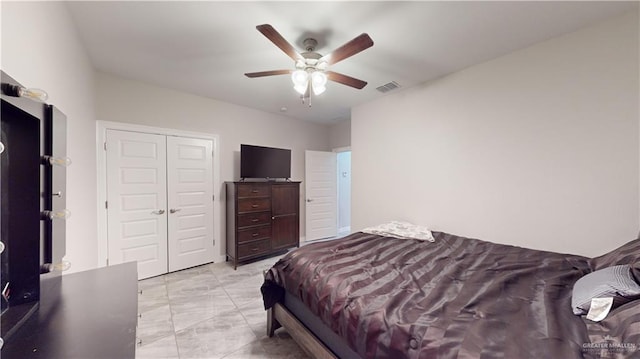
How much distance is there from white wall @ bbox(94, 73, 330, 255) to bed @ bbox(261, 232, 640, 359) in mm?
2630

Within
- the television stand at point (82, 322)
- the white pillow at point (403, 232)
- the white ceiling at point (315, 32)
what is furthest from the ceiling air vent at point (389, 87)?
the television stand at point (82, 322)

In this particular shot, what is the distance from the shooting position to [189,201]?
3539 mm

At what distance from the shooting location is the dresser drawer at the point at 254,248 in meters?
3.60

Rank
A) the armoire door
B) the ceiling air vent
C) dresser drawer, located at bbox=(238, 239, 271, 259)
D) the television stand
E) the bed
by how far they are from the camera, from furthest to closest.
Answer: the armoire door
dresser drawer, located at bbox=(238, 239, 271, 259)
the ceiling air vent
the bed
the television stand

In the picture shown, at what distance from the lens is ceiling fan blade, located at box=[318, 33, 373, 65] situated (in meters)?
1.62

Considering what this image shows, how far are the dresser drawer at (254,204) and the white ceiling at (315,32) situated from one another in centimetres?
177

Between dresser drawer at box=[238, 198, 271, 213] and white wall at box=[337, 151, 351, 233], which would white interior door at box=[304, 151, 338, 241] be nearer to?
white wall at box=[337, 151, 351, 233]

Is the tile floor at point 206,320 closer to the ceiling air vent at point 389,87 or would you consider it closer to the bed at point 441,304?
the bed at point 441,304

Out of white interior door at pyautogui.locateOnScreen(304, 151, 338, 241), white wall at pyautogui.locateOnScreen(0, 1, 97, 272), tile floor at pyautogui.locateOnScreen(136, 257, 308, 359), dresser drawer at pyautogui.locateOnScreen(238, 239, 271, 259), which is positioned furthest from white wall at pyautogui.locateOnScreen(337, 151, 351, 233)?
white wall at pyautogui.locateOnScreen(0, 1, 97, 272)

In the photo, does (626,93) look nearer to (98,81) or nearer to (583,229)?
(583,229)

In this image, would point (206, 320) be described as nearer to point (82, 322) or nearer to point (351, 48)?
point (82, 322)

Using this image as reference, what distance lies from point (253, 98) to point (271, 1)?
2.09 meters

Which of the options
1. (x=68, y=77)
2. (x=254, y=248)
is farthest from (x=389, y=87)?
(x=68, y=77)

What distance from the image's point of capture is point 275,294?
1938mm
